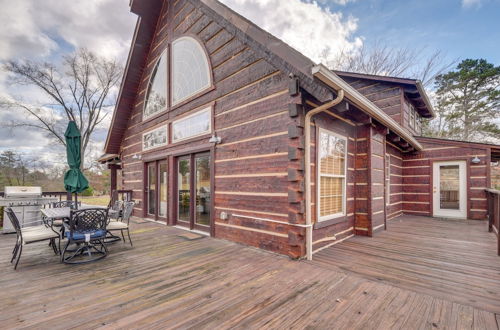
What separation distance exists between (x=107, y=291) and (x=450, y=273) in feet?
13.1

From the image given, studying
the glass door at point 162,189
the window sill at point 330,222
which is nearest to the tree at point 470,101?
the window sill at point 330,222

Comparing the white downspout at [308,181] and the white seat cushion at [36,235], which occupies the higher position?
the white downspout at [308,181]

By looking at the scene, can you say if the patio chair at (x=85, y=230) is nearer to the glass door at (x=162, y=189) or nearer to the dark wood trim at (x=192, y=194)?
the dark wood trim at (x=192, y=194)

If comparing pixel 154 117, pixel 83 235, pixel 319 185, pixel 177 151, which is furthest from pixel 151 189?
pixel 319 185

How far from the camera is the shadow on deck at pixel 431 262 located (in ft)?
7.54

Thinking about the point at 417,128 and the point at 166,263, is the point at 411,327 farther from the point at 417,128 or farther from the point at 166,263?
the point at 417,128

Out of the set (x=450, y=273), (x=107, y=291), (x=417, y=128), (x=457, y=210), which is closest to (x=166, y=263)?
(x=107, y=291)

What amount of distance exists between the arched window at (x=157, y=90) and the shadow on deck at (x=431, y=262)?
580 centimetres

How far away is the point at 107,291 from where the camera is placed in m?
2.30

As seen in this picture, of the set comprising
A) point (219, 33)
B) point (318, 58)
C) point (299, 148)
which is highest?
point (318, 58)

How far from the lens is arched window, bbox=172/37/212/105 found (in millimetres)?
5012

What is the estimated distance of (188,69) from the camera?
18.0 feet

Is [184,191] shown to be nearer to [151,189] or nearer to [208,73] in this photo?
[151,189]

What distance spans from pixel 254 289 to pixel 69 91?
58.5 feet
